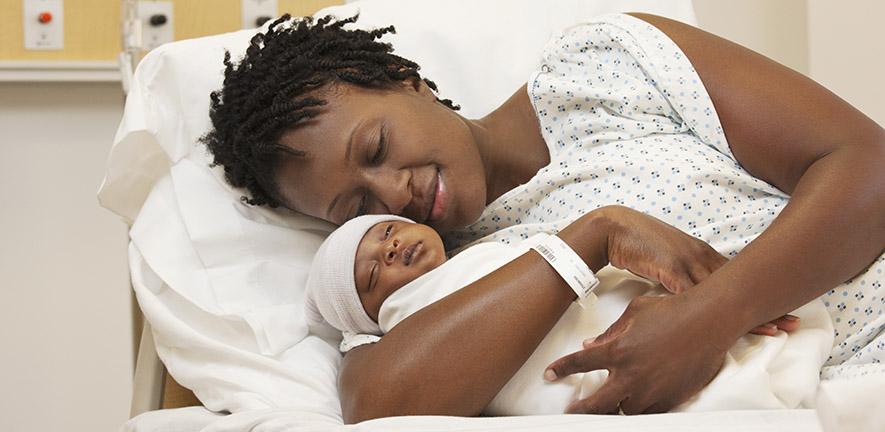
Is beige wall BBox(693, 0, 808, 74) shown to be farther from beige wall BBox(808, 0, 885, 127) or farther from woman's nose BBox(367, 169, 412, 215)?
woman's nose BBox(367, 169, 412, 215)

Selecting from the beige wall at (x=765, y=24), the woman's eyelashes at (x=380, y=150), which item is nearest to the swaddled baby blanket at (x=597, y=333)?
the woman's eyelashes at (x=380, y=150)

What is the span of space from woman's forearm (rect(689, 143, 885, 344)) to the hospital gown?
83 millimetres

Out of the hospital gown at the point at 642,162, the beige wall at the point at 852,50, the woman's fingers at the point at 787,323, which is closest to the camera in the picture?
the woman's fingers at the point at 787,323

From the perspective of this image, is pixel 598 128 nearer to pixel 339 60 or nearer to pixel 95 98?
pixel 339 60

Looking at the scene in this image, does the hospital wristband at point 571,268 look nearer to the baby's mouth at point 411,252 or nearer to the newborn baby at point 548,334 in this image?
the newborn baby at point 548,334

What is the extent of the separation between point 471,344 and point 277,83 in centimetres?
58

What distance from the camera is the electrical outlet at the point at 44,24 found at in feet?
8.96

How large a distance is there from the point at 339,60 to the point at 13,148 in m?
1.60

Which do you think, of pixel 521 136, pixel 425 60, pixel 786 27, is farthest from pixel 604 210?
pixel 786 27

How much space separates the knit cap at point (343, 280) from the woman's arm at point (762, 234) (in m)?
0.33

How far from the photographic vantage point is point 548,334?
1257mm

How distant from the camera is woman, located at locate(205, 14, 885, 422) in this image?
1189 mm

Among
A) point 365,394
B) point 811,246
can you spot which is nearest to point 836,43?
point 811,246

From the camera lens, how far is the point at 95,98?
2840 millimetres
